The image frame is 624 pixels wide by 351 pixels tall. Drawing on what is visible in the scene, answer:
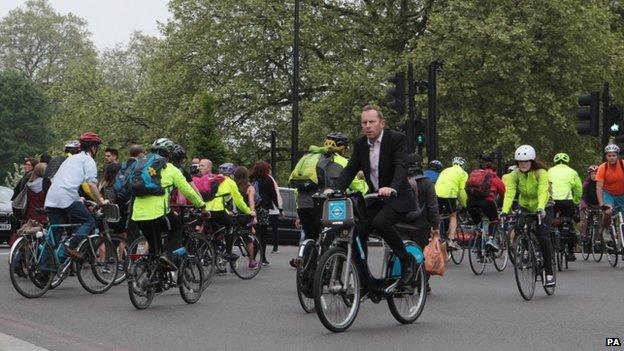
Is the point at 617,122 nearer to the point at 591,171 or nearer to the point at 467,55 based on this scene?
the point at 591,171

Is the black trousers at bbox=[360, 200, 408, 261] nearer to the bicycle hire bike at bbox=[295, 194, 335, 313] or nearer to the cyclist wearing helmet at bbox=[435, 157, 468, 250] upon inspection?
the bicycle hire bike at bbox=[295, 194, 335, 313]

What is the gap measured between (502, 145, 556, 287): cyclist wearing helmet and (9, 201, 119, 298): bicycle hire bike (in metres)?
4.40

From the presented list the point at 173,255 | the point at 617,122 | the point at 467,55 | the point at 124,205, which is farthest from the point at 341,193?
the point at 467,55

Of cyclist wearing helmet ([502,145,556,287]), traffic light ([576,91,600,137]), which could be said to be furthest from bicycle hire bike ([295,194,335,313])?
traffic light ([576,91,600,137])

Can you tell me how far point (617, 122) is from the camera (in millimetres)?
21375

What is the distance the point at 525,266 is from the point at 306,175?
8.69 ft

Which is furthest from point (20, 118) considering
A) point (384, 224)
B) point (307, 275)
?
point (384, 224)

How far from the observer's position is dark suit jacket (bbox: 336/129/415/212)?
9.82m

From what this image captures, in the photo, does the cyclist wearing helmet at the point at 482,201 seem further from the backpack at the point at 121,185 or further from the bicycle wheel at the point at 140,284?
the bicycle wheel at the point at 140,284

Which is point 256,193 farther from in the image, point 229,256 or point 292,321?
point 292,321

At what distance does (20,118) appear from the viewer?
260ft

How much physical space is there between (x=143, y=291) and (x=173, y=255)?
0.45 metres

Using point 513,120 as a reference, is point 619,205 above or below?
below

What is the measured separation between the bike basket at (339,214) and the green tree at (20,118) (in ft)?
230
